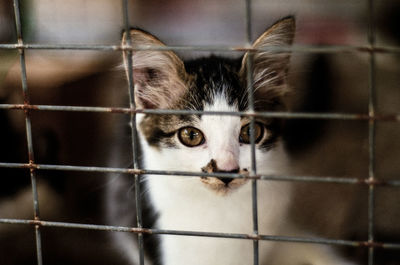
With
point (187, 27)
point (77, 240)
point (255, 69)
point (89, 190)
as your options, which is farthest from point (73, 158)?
point (255, 69)

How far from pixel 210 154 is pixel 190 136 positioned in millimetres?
168

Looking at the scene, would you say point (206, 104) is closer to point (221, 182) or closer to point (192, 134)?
point (192, 134)

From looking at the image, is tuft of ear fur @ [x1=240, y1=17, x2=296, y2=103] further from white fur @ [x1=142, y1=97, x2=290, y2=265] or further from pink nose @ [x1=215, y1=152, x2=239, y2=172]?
pink nose @ [x1=215, y1=152, x2=239, y2=172]

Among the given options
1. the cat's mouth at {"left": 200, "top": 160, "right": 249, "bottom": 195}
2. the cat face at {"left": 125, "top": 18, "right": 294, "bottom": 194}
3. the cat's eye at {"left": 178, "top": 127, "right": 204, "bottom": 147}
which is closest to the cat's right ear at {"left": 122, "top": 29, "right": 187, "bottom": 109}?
the cat face at {"left": 125, "top": 18, "right": 294, "bottom": 194}

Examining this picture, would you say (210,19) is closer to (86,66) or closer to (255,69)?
(255,69)

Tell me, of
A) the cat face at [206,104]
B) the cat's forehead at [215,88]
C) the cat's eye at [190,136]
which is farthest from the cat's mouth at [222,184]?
the cat's forehead at [215,88]

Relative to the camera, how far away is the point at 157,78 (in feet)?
5.28

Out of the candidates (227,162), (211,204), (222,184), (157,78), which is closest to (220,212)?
(211,204)

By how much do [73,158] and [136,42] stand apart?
728 mm

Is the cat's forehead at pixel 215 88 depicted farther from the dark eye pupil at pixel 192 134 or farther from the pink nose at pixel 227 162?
the pink nose at pixel 227 162

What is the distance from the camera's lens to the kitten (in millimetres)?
1488

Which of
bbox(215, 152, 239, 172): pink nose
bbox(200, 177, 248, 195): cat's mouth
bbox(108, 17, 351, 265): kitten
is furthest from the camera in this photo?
bbox(108, 17, 351, 265): kitten

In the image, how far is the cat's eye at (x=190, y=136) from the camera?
151cm

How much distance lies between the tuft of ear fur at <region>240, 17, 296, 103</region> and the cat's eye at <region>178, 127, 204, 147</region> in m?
0.22
